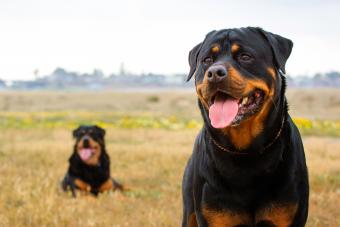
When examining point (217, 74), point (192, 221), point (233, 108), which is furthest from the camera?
point (192, 221)

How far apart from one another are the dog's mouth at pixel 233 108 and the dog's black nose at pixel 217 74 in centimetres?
18

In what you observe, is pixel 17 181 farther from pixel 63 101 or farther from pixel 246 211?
pixel 63 101

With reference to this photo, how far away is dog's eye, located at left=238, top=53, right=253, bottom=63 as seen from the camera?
14.0ft

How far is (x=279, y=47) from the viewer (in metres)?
4.50

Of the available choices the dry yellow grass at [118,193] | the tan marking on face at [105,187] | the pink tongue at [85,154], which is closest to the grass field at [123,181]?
the dry yellow grass at [118,193]

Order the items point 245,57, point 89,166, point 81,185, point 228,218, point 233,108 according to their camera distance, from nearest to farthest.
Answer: point 233,108, point 245,57, point 228,218, point 81,185, point 89,166

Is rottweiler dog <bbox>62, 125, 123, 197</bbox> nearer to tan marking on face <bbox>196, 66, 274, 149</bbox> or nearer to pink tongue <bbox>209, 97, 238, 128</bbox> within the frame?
tan marking on face <bbox>196, 66, 274, 149</bbox>

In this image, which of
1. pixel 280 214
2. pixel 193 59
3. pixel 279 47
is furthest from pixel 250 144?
pixel 193 59

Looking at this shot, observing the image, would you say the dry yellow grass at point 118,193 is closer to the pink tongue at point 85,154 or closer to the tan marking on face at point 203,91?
the pink tongue at point 85,154

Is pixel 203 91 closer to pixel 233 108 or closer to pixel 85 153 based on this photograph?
pixel 233 108

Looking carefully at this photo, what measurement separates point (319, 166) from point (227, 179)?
7.37 meters

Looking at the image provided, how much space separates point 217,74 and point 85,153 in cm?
669

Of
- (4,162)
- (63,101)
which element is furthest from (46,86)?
(4,162)

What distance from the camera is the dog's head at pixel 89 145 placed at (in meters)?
10.4
